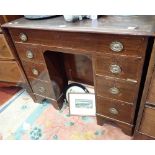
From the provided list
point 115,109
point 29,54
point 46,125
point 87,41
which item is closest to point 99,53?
point 87,41

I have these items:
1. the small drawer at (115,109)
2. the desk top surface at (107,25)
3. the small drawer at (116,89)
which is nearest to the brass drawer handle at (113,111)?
the small drawer at (115,109)

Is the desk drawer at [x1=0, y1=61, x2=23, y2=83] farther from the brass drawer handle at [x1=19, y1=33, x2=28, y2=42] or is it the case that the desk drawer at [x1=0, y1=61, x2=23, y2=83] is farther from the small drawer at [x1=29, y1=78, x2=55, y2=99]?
the brass drawer handle at [x1=19, y1=33, x2=28, y2=42]

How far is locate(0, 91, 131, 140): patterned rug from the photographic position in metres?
1.18

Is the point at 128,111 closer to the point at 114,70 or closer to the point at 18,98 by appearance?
the point at 114,70

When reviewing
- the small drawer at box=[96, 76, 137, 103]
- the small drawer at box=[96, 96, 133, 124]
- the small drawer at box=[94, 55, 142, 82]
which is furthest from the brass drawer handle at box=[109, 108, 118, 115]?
the small drawer at box=[94, 55, 142, 82]

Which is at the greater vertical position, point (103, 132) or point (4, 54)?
point (4, 54)

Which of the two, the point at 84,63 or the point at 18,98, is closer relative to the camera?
the point at 84,63

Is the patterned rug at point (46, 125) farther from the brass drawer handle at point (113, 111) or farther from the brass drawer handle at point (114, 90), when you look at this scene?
the brass drawer handle at point (114, 90)

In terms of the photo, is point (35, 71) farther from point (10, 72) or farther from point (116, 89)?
point (116, 89)
